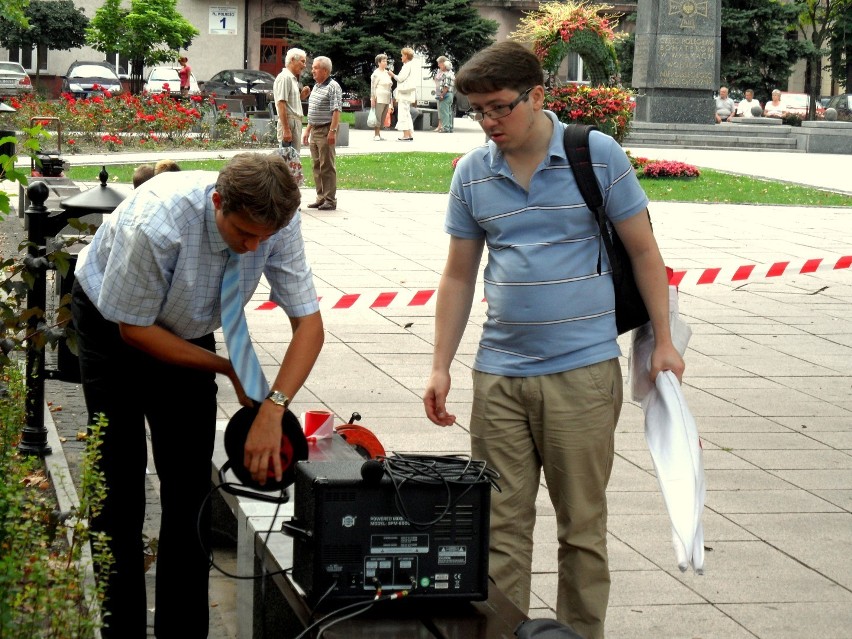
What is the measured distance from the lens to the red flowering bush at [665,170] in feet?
75.9

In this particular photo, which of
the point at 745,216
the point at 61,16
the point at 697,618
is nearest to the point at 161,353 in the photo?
the point at 697,618

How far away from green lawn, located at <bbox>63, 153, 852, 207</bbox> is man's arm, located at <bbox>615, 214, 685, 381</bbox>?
16.1 metres

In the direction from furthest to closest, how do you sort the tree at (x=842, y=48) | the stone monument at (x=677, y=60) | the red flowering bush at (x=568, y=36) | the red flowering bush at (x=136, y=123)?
1. the tree at (x=842, y=48)
2. the stone monument at (x=677, y=60)
3. the red flowering bush at (x=136, y=123)
4. the red flowering bush at (x=568, y=36)

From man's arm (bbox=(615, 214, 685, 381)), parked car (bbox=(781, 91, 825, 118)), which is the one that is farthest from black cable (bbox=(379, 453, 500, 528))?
parked car (bbox=(781, 91, 825, 118))

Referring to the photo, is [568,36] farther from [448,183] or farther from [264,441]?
[264,441]

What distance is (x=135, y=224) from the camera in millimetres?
3752

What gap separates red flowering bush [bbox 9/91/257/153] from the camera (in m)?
27.0

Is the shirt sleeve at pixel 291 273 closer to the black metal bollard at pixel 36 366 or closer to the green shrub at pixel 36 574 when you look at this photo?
the green shrub at pixel 36 574

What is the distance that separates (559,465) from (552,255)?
0.61 metres

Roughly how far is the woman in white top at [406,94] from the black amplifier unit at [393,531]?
29.9m

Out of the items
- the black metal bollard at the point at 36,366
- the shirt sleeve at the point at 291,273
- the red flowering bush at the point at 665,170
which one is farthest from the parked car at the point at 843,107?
the shirt sleeve at the point at 291,273

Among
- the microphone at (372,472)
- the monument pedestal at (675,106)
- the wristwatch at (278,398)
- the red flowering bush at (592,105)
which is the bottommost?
the microphone at (372,472)

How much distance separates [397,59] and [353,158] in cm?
2027

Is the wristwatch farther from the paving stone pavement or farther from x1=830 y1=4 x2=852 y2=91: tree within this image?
x1=830 y1=4 x2=852 y2=91: tree
